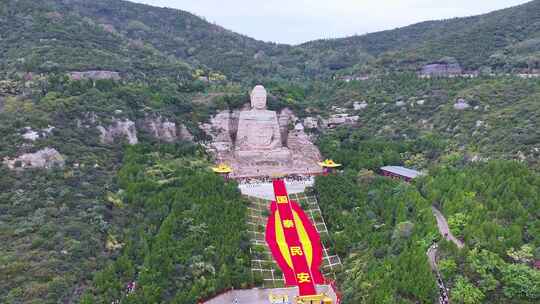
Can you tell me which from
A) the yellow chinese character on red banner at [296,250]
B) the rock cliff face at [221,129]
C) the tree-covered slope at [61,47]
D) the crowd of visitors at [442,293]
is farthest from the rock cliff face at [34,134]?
the crowd of visitors at [442,293]

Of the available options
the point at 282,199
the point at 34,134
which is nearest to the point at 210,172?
the point at 282,199

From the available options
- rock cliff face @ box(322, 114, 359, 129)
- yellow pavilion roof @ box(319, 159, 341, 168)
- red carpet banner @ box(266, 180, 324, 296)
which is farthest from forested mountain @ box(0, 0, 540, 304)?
yellow pavilion roof @ box(319, 159, 341, 168)

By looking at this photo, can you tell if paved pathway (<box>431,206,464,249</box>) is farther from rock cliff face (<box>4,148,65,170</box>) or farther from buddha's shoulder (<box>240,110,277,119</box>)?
rock cliff face (<box>4,148,65,170</box>)

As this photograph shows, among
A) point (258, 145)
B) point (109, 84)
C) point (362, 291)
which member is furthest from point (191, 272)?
point (109, 84)

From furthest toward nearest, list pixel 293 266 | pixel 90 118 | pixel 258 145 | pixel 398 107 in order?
pixel 398 107 → pixel 258 145 → pixel 90 118 → pixel 293 266

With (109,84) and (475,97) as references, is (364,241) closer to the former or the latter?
(475,97)

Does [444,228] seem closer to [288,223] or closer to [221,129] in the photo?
[288,223]

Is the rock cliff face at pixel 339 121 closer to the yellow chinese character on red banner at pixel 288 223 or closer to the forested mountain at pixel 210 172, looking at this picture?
the forested mountain at pixel 210 172
